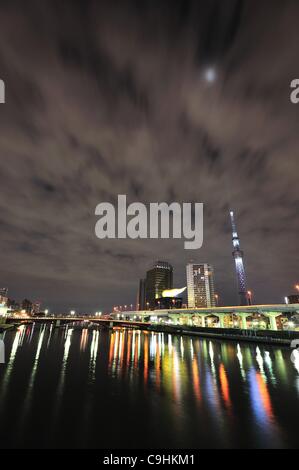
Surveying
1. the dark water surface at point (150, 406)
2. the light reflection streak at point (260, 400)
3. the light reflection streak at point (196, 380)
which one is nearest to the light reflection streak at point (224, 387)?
the dark water surface at point (150, 406)

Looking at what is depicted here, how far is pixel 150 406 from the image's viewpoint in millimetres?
19531

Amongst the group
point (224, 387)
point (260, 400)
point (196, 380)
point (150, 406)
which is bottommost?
point (150, 406)

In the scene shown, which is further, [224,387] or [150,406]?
[224,387]

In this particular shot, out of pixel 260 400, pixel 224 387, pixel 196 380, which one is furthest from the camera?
pixel 196 380

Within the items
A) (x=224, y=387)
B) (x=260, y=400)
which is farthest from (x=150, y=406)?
(x=260, y=400)

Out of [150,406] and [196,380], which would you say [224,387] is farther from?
[150,406]

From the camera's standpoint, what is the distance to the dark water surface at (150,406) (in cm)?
1427

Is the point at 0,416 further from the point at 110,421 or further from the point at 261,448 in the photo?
the point at 261,448

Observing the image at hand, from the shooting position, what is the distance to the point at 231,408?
18828 mm

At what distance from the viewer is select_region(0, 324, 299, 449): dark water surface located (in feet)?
46.8

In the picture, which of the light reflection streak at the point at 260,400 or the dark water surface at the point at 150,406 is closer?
the dark water surface at the point at 150,406

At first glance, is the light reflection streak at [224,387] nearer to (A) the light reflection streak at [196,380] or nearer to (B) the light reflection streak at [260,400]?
(B) the light reflection streak at [260,400]
